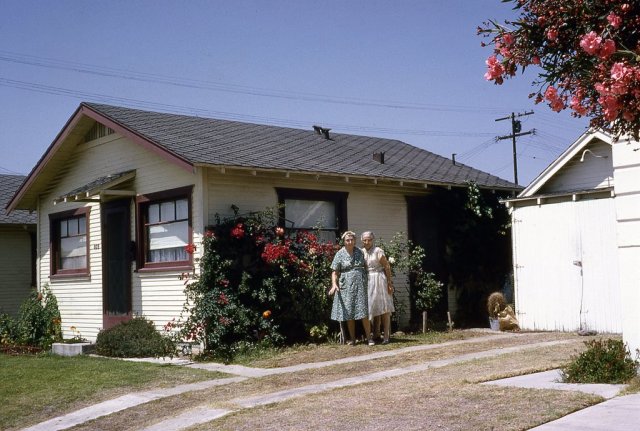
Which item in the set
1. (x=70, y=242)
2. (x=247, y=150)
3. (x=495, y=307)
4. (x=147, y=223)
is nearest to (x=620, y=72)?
(x=247, y=150)

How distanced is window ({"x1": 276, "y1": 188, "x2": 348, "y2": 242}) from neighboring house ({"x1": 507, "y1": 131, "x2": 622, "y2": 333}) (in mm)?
3332

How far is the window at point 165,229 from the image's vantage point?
14.7 metres

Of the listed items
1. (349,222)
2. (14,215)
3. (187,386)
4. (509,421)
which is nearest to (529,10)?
(509,421)

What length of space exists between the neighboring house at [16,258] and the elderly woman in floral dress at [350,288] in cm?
1120

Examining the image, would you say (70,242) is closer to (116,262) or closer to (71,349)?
(116,262)

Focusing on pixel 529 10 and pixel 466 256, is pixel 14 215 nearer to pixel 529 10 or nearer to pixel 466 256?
pixel 466 256

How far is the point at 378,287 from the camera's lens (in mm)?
13500

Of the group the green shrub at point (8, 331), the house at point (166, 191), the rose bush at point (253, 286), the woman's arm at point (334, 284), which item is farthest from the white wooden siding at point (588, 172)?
the green shrub at point (8, 331)

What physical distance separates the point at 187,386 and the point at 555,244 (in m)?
7.42

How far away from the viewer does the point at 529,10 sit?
5926 millimetres

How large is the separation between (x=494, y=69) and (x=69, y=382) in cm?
806

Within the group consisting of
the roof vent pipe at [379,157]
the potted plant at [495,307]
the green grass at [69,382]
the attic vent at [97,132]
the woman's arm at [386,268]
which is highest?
the attic vent at [97,132]

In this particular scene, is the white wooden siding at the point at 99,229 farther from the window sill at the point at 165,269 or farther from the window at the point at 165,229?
the window at the point at 165,229

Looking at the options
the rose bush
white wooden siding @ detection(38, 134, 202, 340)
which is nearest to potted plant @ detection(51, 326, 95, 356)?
white wooden siding @ detection(38, 134, 202, 340)
